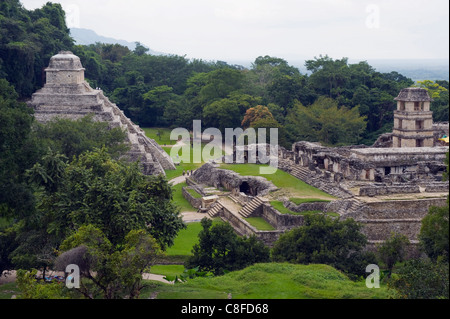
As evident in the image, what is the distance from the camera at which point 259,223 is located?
31.0 meters

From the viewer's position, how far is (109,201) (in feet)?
75.2

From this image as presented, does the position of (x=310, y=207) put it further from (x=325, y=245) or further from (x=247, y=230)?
Result: (x=325, y=245)

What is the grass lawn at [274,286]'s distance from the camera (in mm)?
19422

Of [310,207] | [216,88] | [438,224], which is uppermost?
[216,88]

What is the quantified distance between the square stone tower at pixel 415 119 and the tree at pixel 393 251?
53.7 ft

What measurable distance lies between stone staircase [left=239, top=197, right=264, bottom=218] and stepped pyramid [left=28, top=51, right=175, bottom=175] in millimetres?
12640

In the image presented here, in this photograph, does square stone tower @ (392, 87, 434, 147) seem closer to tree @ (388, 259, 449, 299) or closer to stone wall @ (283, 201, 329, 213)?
stone wall @ (283, 201, 329, 213)

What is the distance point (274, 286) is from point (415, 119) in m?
24.3

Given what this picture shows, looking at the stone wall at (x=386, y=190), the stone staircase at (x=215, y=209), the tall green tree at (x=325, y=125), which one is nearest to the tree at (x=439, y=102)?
the tall green tree at (x=325, y=125)

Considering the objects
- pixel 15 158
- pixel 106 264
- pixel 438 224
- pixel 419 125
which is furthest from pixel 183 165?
pixel 438 224
